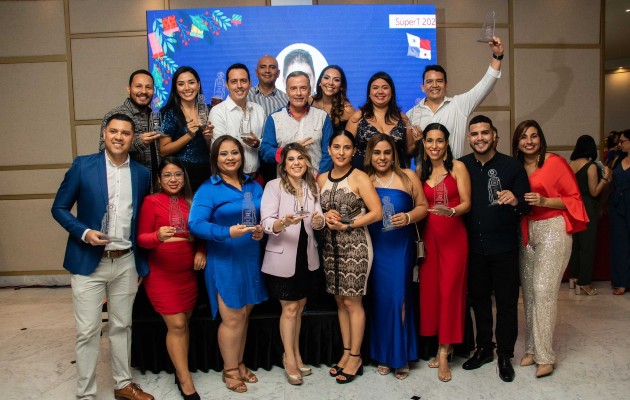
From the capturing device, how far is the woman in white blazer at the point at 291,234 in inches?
121

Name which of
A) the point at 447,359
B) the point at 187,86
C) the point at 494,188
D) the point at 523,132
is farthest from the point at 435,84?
the point at 447,359

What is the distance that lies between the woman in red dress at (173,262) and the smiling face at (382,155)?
115 cm

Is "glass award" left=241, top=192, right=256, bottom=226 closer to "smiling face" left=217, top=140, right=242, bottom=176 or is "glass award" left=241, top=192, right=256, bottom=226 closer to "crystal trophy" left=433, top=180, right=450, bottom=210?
"smiling face" left=217, top=140, right=242, bottom=176

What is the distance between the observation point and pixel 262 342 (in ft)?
11.6

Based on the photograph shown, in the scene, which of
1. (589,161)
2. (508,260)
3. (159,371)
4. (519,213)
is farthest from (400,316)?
(589,161)

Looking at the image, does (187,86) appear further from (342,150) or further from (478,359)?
(478,359)

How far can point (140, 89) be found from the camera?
3.48m

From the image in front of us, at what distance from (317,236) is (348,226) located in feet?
1.03

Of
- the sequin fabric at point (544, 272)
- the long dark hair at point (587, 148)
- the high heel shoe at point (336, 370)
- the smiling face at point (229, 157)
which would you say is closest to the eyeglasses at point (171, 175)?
the smiling face at point (229, 157)

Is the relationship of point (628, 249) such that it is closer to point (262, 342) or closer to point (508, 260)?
point (508, 260)

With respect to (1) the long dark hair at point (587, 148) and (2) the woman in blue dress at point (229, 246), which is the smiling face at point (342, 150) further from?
(1) the long dark hair at point (587, 148)

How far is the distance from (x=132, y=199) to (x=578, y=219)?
2.62 m

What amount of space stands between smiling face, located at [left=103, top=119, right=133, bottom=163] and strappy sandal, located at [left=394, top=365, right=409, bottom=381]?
2.11 m

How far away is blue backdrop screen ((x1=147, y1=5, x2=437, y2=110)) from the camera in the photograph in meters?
5.36
